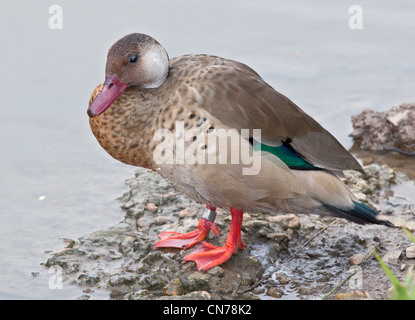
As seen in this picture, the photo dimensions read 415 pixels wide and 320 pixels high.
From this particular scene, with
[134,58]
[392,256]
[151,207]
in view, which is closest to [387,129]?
[392,256]

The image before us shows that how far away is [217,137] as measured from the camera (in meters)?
4.20

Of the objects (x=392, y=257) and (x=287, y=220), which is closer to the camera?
(x=392, y=257)

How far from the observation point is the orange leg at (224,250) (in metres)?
4.61

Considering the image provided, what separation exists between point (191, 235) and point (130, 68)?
1.34 metres

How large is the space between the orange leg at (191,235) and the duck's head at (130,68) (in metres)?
1.10

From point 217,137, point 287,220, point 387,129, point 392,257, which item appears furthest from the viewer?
point 387,129

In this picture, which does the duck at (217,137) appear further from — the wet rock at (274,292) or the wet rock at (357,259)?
the wet rock at (274,292)

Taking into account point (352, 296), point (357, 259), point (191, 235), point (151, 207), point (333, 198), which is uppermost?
point (333, 198)

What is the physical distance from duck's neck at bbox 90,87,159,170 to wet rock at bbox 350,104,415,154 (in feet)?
9.72

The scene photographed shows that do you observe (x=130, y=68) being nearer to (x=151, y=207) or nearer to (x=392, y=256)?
(x=151, y=207)

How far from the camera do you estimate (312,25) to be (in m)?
8.67
